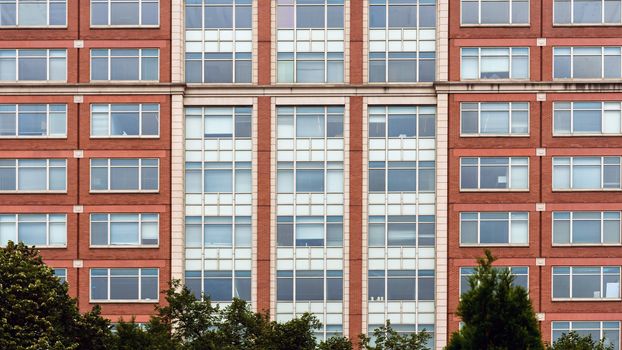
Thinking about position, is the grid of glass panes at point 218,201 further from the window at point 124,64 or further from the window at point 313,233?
the window at point 124,64

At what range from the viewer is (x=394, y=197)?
4706cm

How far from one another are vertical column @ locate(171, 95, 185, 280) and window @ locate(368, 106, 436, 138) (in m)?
10.0

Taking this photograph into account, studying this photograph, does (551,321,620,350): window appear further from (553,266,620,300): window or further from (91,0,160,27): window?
(91,0,160,27): window

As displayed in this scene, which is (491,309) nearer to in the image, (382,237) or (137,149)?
(382,237)

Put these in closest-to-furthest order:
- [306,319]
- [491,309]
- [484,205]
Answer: [491,309] < [306,319] < [484,205]

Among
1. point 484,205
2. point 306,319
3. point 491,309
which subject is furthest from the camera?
point 484,205

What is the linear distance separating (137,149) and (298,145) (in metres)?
8.45

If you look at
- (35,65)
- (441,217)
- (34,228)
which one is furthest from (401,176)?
(35,65)

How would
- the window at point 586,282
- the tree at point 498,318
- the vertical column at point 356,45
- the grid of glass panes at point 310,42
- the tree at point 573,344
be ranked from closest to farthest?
1. the tree at point 498,318
2. the tree at point 573,344
3. the window at point 586,282
4. the vertical column at point 356,45
5. the grid of glass panes at point 310,42

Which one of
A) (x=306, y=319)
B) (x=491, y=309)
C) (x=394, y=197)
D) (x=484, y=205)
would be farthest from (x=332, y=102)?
(x=491, y=309)

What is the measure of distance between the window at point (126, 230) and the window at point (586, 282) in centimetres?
2100

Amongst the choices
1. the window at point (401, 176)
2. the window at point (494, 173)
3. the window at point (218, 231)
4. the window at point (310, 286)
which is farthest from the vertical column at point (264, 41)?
the window at point (494, 173)

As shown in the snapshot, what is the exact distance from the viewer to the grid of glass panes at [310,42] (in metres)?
47.5

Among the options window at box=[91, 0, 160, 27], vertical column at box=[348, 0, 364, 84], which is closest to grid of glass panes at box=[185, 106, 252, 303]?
window at box=[91, 0, 160, 27]
